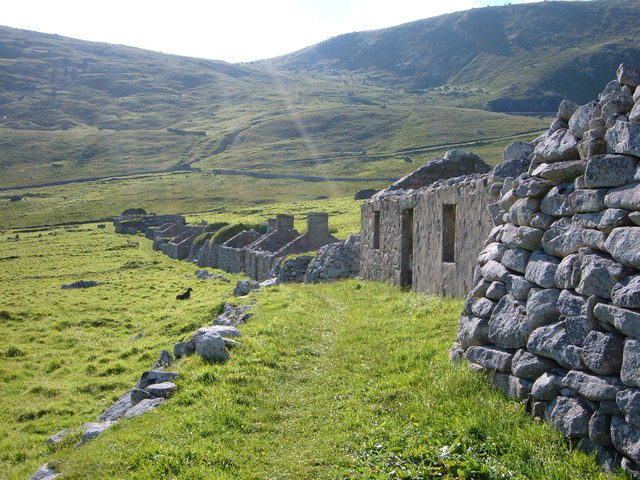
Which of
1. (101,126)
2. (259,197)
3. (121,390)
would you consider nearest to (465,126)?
(259,197)

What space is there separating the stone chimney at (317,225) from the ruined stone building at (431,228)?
9562 mm

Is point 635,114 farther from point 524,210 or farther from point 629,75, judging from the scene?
point 524,210

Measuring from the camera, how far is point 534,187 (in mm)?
7191

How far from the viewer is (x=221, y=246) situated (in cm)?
4341

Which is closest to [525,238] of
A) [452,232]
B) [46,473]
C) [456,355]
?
[456,355]

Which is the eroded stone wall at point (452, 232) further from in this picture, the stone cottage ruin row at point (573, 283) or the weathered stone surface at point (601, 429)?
the weathered stone surface at point (601, 429)

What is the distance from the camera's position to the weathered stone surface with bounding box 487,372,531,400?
6.54 metres

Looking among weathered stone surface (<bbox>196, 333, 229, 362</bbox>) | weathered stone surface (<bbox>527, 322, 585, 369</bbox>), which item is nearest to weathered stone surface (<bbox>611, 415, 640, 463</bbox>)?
weathered stone surface (<bbox>527, 322, 585, 369</bbox>)

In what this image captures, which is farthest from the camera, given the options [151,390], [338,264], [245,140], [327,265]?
[245,140]

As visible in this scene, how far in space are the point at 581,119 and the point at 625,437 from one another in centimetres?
343

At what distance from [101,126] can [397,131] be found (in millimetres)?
100808

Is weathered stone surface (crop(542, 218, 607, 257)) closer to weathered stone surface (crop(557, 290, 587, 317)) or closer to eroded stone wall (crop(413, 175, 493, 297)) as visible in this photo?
weathered stone surface (crop(557, 290, 587, 317))

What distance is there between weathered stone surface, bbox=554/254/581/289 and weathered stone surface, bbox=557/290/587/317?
0.30 feet

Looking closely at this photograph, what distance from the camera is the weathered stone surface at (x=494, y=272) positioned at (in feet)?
24.7
